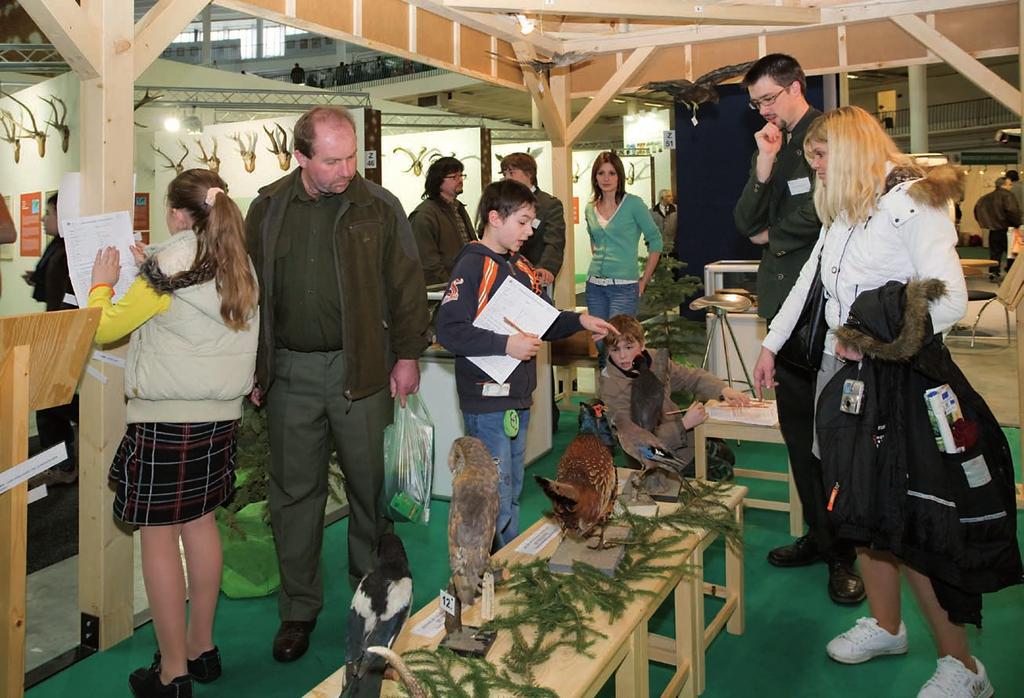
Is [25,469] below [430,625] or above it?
above

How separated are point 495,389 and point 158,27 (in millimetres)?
1723

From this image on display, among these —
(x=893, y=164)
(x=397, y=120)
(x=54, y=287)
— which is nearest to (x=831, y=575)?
(x=893, y=164)

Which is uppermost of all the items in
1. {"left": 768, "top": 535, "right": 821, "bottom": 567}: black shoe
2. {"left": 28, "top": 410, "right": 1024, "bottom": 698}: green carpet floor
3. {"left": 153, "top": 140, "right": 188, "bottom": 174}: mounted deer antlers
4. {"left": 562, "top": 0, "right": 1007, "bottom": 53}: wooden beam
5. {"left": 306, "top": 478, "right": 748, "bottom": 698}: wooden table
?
{"left": 562, "top": 0, "right": 1007, "bottom": 53}: wooden beam

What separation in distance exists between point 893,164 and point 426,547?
8.50ft

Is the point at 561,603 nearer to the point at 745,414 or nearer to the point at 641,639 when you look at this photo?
the point at 641,639

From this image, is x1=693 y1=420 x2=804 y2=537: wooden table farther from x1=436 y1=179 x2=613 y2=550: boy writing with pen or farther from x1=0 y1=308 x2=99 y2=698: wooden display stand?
x1=0 y1=308 x2=99 y2=698: wooden display stand

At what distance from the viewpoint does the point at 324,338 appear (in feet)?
9.29

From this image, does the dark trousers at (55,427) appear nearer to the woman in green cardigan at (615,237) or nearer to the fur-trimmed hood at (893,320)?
the woman in green cardigan at (615,237)

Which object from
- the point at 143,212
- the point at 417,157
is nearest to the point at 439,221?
the point at 143,212

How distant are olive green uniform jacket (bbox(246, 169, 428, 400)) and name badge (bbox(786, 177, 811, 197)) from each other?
1357 mm

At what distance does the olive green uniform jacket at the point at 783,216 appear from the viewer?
3.00m

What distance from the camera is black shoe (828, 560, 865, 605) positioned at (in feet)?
10.7

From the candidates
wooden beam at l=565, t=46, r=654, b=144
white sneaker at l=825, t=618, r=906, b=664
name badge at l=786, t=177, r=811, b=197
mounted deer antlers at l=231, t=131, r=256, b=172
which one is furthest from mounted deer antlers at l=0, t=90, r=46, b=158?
white sneaker at l=825, t=618, r=906, b=664

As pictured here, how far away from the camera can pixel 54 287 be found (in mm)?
4723
